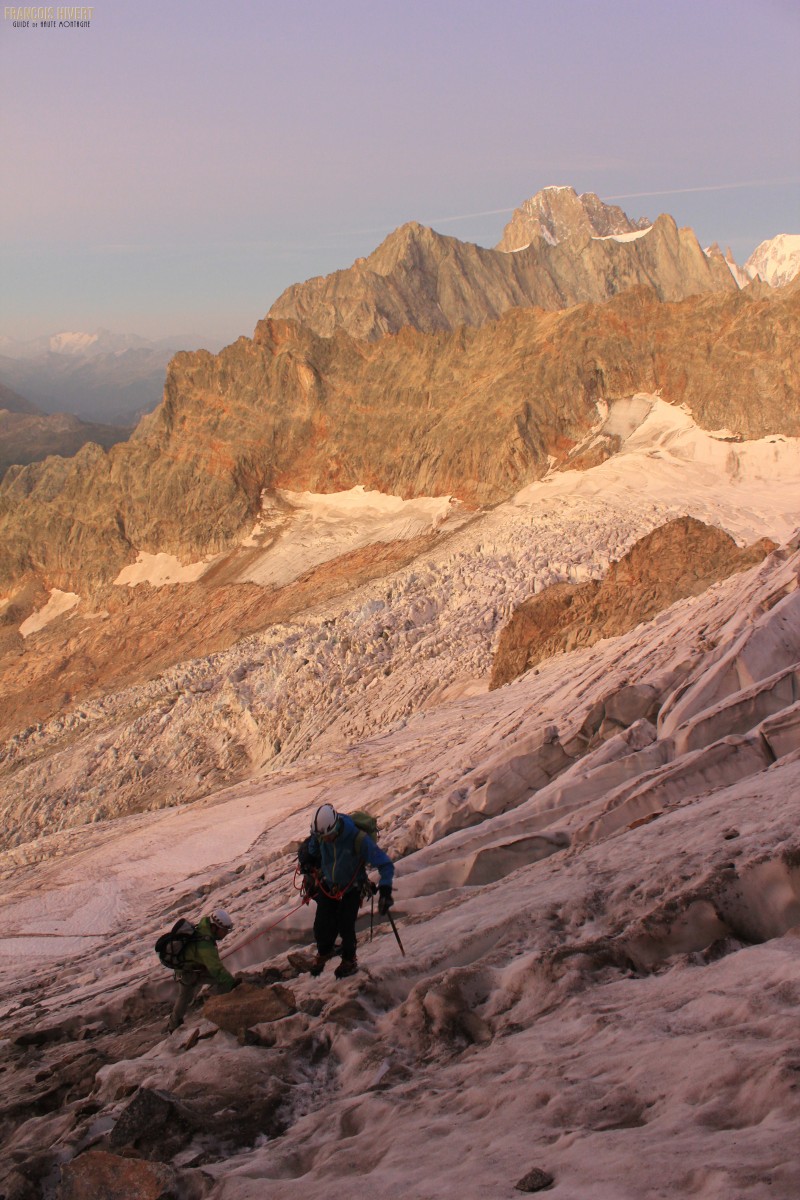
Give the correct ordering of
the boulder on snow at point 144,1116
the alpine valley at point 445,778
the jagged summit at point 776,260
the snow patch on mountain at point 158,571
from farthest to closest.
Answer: the jagged summit at point 776,260, the snow patch on mountain at point 158,571, the boulder on snow at point 144,1116, the alpine valley at point 445,778

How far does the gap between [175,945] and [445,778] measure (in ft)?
19.4

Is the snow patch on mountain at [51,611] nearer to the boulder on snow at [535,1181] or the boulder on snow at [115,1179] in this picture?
the boulder on snow at [115,1179]

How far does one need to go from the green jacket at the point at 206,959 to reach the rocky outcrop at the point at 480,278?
7746cm

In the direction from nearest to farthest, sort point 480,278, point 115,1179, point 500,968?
point 115,1179 → point 500,968 → point 480,278

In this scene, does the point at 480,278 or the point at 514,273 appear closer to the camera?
the point at 480,278

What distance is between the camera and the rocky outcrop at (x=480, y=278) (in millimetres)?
90688

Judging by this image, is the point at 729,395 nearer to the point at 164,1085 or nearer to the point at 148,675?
the point at 148,675

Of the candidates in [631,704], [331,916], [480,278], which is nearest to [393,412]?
[631,704]

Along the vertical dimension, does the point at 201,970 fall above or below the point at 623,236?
below

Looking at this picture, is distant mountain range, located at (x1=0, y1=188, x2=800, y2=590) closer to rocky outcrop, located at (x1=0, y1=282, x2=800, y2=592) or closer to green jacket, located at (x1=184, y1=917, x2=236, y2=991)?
rocky outcrop, located at (x1=0, y1=282, x2=800, y2=592)

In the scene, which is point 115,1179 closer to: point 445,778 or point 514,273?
point 445,778

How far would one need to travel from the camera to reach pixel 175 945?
6.82 metres

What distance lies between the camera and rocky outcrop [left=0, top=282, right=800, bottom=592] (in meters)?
38.5

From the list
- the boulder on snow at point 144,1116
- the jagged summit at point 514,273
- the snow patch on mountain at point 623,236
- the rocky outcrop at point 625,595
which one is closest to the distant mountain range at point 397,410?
the rocky outcrop at point 625,595
